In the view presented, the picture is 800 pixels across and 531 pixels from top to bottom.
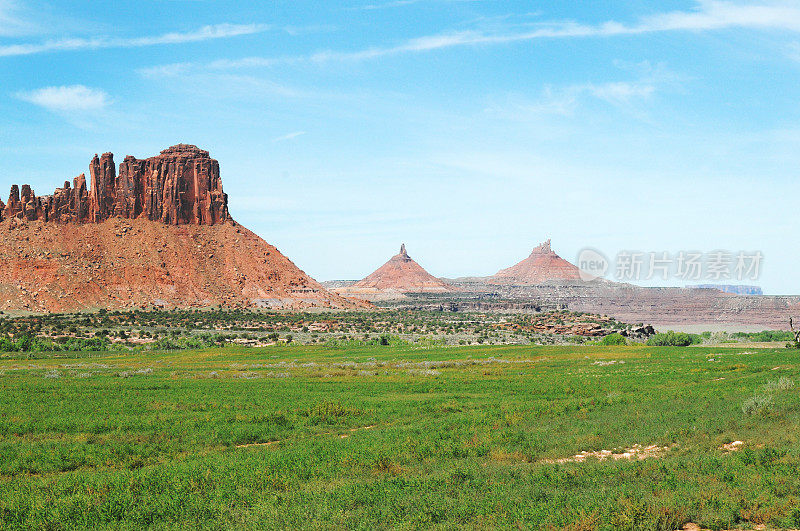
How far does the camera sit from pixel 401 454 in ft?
49.5

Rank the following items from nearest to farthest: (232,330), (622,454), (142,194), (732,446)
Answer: (732,446)
(622,454)
(232,330)
(142,194)

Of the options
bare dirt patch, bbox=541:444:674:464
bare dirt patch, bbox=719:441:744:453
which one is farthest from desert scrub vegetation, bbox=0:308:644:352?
bare dirt patch, bbox=719:441:744:453

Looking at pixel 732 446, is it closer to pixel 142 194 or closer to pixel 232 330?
pixel 232 330

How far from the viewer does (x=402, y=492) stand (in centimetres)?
1151

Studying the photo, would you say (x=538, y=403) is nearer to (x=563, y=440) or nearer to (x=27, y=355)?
(x=563, y=440)

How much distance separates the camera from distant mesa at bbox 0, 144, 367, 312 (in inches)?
4742

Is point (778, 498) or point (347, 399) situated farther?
point (347, 399)

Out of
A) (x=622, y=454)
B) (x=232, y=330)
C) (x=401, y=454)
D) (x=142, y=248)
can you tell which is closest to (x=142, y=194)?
(x=142, y=248)

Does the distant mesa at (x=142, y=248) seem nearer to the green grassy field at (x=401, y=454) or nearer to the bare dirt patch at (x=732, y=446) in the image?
the green grassy field at (x=401, y=454)

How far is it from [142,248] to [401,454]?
13342 cm

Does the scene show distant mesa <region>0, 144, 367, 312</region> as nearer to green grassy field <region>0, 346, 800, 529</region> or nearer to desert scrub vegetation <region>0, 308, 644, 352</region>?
desert scrub vegetation <region>0, 308, 644, 352</region>

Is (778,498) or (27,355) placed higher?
(778,498)

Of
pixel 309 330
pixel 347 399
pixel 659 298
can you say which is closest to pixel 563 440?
pixel 347 399

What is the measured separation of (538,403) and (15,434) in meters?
17.5
